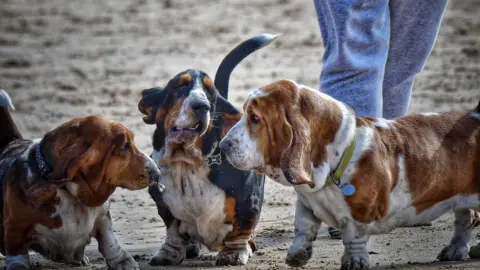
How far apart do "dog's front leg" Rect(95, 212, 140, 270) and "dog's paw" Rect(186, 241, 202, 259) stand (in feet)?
2.01

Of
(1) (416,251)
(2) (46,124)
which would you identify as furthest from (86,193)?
(2) (46,124)

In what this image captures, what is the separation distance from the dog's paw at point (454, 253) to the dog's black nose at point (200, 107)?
138 centimetres

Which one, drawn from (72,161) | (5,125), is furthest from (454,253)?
(5,125)

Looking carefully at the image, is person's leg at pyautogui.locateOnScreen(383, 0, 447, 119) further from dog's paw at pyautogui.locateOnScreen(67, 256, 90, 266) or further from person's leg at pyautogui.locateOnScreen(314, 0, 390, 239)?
dog's paw at pyautogui.locateOnScreen(67, 256, 90, 266)

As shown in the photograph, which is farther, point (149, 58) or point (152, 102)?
point (149, 58)

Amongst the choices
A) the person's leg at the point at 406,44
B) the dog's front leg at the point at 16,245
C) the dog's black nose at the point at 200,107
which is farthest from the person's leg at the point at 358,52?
the dog's front leg at the point at 16,245

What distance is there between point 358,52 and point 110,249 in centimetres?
185

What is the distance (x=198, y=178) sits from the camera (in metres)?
5.80

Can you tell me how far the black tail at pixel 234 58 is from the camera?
6180 millimetres

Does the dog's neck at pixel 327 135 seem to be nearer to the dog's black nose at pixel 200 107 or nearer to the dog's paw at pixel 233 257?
the dog's black nose at pixel 200 107

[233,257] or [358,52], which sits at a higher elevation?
[358,52]

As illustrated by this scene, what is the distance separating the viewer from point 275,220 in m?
7.09

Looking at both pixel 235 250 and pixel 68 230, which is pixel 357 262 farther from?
pixel 68 230

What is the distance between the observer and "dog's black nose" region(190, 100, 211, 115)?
18.5 ft
